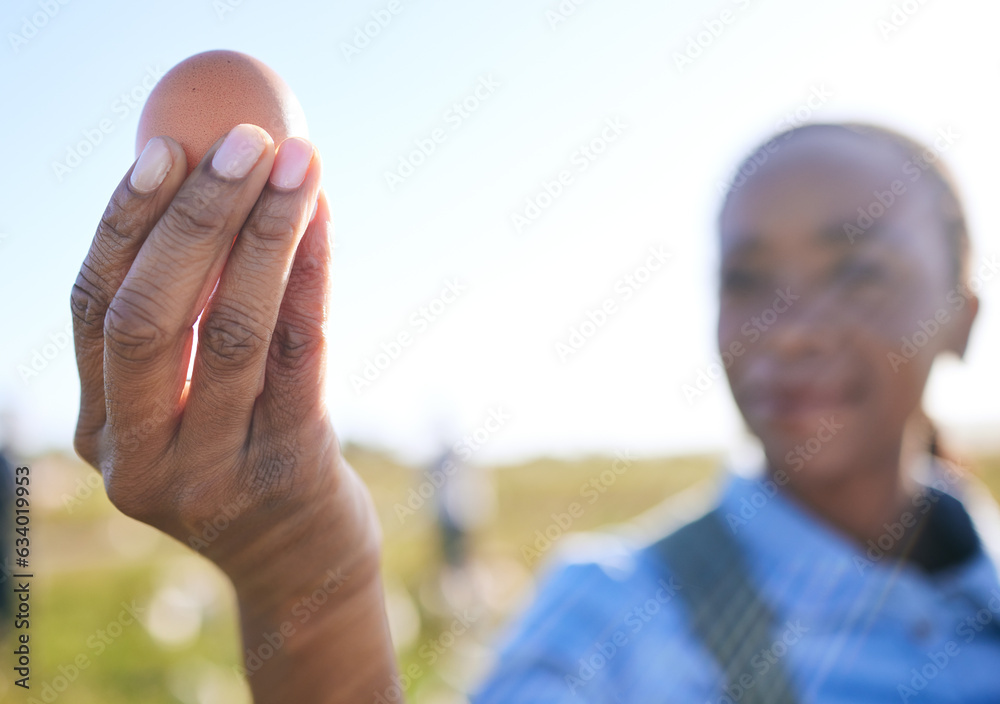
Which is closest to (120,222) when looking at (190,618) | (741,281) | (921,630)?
(741,281)

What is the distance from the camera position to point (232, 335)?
1.19 m

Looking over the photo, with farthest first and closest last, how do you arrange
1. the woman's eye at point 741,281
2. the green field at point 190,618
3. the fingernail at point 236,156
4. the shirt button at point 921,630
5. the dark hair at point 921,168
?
the green field at point 190,618
the dark hair at point 921,168
the woman's eye at point 741,281
the shirt button at point 921,630
the fingernail at point 236,156

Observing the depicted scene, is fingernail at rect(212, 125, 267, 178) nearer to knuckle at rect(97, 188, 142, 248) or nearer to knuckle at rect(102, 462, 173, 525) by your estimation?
knuckle at rect(97, 188, 142, 248)

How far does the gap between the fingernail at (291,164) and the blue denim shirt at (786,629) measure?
166 cm

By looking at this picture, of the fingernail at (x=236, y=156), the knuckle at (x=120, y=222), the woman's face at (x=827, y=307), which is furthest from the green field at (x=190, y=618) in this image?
the fingernail at (x=236, y=156)

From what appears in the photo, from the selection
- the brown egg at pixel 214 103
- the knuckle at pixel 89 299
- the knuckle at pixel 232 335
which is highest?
the brown egg at pixel 214 103

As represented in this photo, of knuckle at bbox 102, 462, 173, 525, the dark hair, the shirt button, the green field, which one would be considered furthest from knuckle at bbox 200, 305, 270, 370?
the shirt button

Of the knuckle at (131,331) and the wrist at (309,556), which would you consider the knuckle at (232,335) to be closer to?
the knuckle at (131,331)

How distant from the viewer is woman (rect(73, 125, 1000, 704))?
1.20 meters

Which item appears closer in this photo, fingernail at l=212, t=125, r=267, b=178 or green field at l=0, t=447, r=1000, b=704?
fingernail at l=212, t=125, r=267, b=178

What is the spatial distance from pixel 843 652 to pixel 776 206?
154 cm

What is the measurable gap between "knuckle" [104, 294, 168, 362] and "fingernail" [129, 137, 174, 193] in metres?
0.19

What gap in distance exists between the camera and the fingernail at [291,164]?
1.18 meters

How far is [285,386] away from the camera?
1307 mm
